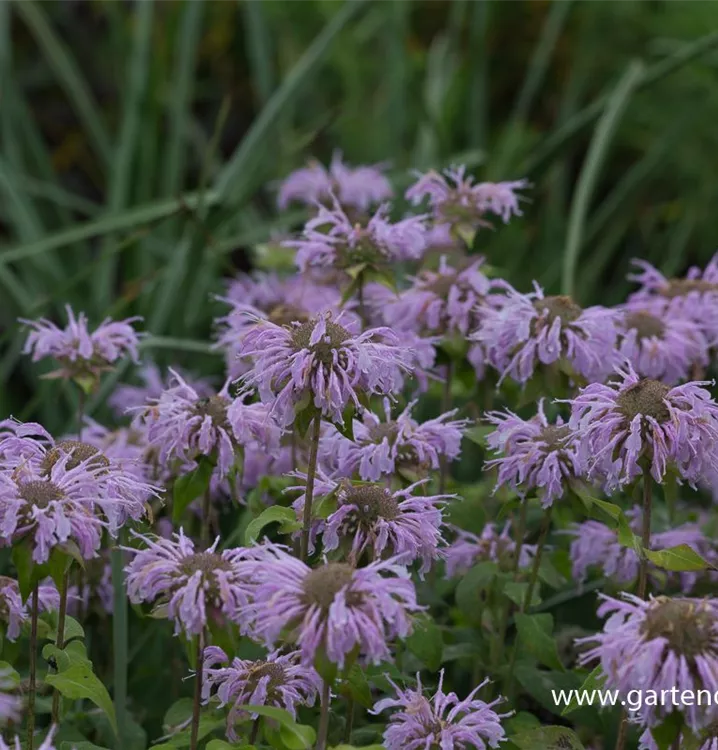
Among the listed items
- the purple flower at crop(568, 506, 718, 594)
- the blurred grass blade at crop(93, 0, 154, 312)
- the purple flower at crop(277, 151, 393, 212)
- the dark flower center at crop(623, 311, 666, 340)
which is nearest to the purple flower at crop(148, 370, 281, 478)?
the purple flower at crop(568, 506, 718, 594)

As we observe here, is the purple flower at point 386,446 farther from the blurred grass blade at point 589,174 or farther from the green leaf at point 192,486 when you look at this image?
the blurred grass blade at point 589,174

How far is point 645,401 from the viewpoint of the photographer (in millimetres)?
1128

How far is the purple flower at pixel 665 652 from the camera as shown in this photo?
2.93 feet

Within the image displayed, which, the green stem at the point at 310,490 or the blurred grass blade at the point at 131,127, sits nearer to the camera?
the green stem at the point at 310,490

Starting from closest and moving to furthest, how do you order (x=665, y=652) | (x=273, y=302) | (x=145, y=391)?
(x=665, y=652), (x=273, y=302), (x=145, y=391)

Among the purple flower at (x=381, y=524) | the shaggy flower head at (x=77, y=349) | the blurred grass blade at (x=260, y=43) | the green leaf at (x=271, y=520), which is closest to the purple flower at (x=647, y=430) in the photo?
the purple flower at (x=381, y=524)

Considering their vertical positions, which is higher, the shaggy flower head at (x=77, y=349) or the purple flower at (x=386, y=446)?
the shaggy flower head at (x=77, y=349)

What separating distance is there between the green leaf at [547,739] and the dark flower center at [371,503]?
246 millimetres

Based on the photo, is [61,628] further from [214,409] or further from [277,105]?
[277,105]

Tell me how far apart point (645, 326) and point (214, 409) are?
1.97ft

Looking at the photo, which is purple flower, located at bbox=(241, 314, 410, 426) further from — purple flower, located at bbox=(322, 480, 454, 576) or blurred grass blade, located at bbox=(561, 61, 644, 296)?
blurred grass blade, located at bbox=(561, 61, 644, 296)

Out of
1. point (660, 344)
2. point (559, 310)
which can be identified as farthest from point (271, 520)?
point (660, 344)

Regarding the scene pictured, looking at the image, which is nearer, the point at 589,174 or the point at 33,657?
the point at 33,657

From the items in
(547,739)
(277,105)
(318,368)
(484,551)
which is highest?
(277,105)
